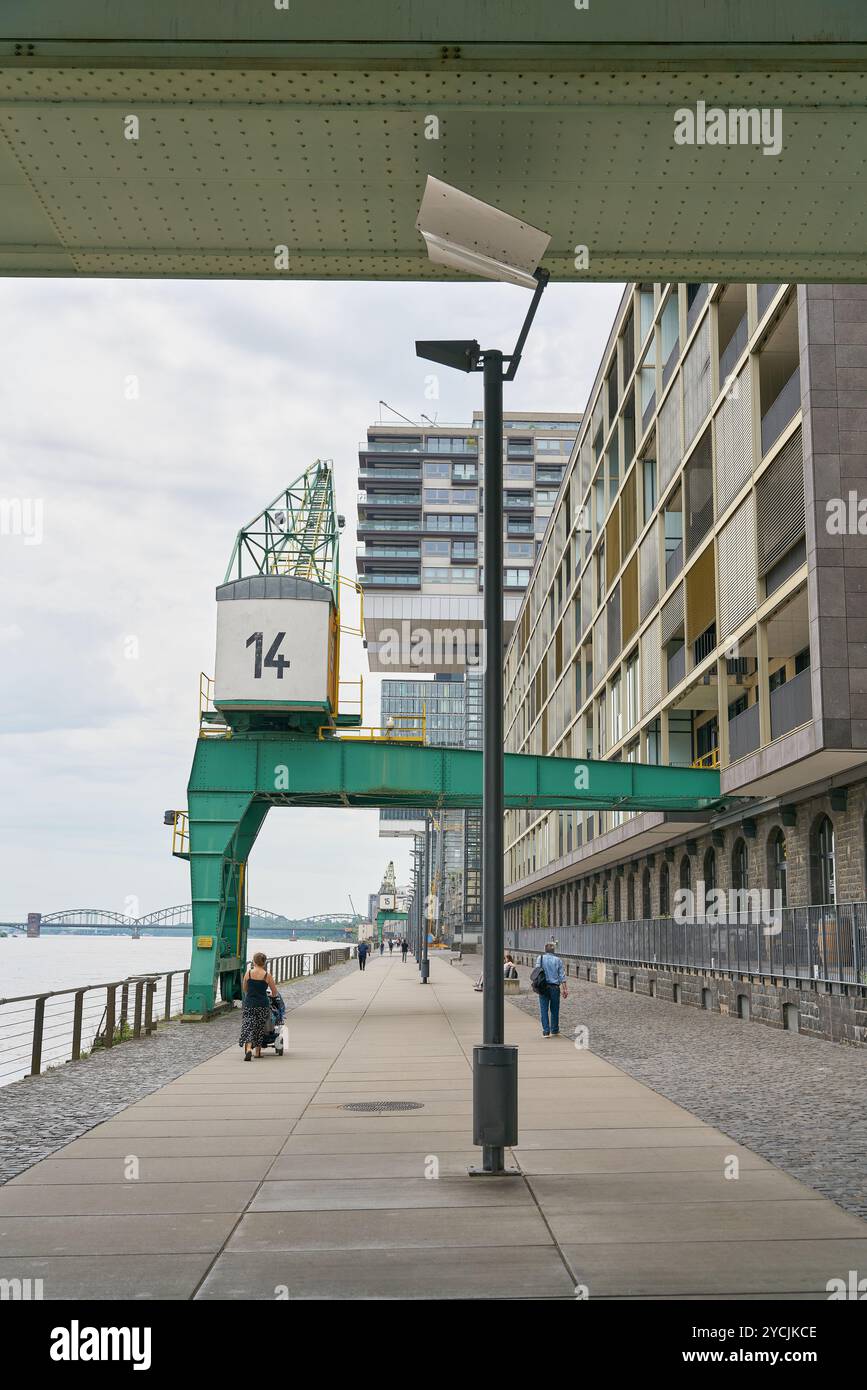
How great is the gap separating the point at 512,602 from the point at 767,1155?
134702 millimetres

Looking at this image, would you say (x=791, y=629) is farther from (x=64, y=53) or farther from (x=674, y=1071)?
(x=64, y=53)

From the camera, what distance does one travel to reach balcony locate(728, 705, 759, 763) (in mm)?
26547

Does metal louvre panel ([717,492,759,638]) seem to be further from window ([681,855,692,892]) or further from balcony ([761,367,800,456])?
window ([681,855,692,892])

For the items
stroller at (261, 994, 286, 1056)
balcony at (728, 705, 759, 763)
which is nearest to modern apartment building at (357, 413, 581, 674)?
balcony at (728, 705, 759, 763)

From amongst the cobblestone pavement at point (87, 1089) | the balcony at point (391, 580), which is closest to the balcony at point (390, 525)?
the balcony at point (391, 580)


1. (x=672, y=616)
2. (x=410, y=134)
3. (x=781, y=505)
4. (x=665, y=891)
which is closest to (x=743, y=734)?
(x=781, y=505)

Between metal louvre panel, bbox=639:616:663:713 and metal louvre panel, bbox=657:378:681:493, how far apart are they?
4.13 m

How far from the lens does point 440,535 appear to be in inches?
5630

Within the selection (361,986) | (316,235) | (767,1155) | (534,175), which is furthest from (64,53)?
(361,986)

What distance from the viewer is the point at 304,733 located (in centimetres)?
2841

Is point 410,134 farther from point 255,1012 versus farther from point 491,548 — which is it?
point 255,1012

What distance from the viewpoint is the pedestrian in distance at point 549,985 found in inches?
802

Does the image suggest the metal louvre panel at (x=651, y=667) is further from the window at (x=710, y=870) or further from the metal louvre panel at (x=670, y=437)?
the window at (x=710, y=870)

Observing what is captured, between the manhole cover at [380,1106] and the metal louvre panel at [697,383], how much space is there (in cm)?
2150
